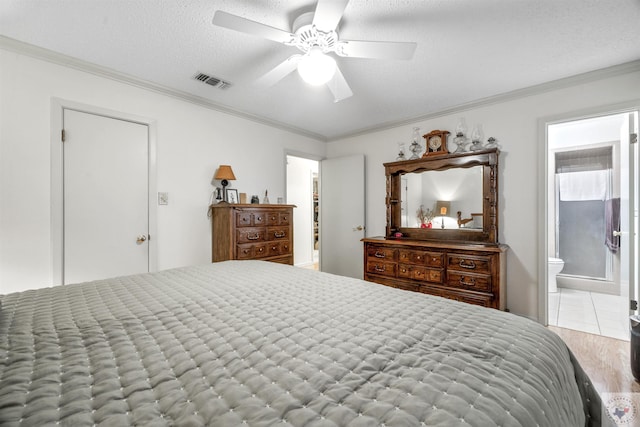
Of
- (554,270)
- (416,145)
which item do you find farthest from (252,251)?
(554,270)

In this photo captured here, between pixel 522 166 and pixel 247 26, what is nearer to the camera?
pixel 247 26

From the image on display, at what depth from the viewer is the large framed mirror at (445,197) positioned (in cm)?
319

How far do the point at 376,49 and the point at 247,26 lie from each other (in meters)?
0.82

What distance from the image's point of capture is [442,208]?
358cm

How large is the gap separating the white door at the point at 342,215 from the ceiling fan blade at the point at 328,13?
273 centimetres

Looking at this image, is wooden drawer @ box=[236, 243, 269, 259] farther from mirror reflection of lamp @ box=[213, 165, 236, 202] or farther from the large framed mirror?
the large framed mirror

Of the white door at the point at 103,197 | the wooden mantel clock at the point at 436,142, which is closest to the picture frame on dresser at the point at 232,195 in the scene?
the white door at the point at 103,197

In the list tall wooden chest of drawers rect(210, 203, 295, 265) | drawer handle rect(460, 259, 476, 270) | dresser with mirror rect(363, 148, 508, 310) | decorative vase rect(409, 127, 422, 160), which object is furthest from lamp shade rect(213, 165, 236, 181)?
drawer handle rect(460, 259, 476, 270)

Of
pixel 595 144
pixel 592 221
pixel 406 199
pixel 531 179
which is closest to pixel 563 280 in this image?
pixel 592 221

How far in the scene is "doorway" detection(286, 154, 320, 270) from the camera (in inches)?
234

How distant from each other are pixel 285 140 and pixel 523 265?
345 centimetres

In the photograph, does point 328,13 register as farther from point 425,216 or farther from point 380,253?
point 425,216

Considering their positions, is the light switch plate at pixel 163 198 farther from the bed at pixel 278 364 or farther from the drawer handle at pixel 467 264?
the drawer handle at pixel 467 264

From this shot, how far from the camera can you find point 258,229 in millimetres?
3254
